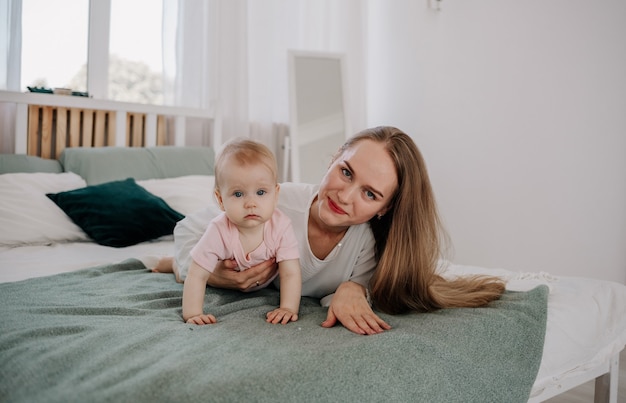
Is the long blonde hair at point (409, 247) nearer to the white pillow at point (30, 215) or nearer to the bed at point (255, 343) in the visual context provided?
the bed at point (255, 343)

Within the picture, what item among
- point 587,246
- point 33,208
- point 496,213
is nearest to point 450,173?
point 496,213

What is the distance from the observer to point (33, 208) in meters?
2.22

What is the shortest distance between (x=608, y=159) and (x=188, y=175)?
2186 mm

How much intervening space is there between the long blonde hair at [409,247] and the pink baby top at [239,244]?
0.79ft

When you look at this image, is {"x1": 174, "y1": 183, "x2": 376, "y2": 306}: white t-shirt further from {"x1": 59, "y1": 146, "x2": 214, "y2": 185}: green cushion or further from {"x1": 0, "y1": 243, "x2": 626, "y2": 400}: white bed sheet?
{"x1": 59, "y1": 146, "x2": 214, "y2": 185}: green cushion

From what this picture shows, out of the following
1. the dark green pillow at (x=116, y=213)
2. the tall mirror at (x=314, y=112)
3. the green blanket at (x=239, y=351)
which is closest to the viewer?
the green blanket at (x=239, y=351)

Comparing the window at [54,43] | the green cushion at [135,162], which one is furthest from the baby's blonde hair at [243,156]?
the window at [54,43]

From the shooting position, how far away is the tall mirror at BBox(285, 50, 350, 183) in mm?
3541

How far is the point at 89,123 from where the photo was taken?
9.40ft

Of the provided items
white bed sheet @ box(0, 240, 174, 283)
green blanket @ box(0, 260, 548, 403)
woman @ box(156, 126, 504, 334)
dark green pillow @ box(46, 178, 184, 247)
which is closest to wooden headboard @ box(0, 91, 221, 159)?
dark green pillow @ box(46, 178, 184, 247)

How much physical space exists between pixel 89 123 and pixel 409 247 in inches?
80.9

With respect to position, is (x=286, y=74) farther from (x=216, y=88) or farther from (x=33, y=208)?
(x=33, y=208)

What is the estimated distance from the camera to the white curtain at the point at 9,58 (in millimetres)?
2615

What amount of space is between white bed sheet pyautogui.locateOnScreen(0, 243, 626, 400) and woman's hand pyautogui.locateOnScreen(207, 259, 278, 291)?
0.43 metres
